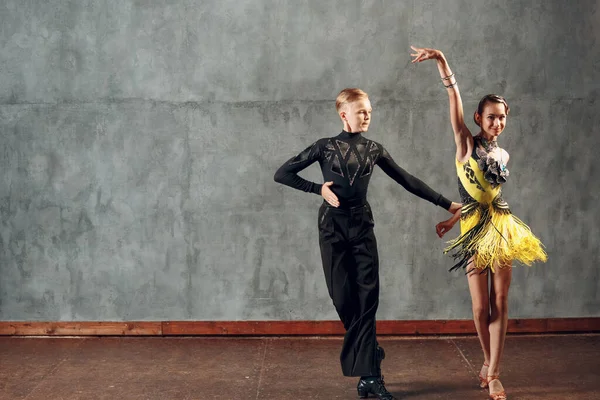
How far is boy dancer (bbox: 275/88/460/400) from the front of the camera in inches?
154

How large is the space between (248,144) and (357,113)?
1337 millimetres

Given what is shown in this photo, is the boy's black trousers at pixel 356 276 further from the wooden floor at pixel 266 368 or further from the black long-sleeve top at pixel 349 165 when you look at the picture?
the wooden floor at pixel 266 368

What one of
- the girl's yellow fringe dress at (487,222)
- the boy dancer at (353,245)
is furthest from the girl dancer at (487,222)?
the boy dancer at (353,245)

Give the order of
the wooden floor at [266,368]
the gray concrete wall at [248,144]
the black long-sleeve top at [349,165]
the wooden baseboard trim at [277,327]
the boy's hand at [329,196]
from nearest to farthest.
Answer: the boy's hand at [329,196] < the black long-sleeve top at [349,165] < the wooden floor at [266,368] < the gray concrete wall at [248,144] < the wooden baseboard trim at [277,327]

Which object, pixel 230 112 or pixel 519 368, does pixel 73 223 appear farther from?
pixel 519 368

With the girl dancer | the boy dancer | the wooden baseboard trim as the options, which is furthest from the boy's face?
the wooden baseboard trim

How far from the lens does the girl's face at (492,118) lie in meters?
3.85

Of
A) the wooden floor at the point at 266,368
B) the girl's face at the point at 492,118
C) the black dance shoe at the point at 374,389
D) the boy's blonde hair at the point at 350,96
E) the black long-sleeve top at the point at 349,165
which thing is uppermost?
the boy's blonde hair at the point at 350,96

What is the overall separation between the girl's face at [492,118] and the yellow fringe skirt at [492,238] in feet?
1.17

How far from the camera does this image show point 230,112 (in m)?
5.00

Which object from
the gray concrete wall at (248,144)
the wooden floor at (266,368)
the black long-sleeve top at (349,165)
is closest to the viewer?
the black long-sleeve top at (349,165)

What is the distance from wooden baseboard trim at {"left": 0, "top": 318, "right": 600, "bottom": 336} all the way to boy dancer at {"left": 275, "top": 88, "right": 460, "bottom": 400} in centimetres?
114

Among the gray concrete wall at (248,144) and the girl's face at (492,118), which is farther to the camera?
the gray concrete wall at (248,144)

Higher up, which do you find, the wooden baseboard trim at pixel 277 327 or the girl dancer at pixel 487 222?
the girl dancer at pixel 487 222
